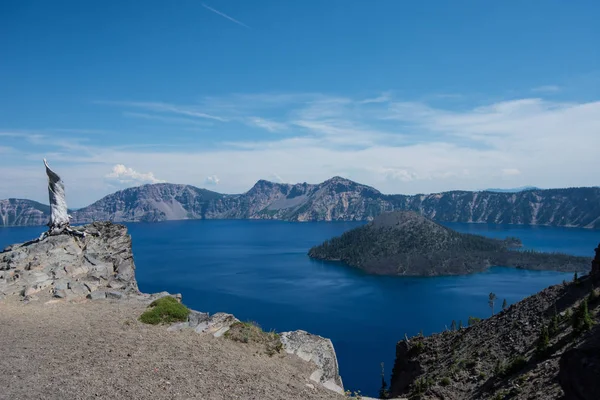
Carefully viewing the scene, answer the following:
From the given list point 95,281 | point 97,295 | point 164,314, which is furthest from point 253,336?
point 95,281

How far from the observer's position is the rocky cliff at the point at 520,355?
14530 mm

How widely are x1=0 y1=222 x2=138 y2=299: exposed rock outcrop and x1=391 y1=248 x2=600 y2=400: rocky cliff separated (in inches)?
992

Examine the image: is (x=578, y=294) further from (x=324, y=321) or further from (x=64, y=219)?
(x=324, y=321)

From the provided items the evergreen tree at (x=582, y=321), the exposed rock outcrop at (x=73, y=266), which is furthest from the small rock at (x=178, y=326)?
the evergreen tree at (x=582, y=321)

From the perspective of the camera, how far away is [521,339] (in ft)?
116

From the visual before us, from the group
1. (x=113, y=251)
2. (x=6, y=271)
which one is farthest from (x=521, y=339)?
(x=6, y=271)

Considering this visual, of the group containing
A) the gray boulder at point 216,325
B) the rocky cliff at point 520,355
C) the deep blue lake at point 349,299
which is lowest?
the deep blue lake at point 349,299

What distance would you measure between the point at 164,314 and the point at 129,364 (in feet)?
20.5

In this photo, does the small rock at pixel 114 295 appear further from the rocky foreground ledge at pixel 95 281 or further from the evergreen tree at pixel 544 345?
the evergreen tree at pixel 544 345

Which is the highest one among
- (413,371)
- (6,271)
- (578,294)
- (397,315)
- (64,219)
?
(64,219)

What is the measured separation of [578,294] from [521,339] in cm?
813

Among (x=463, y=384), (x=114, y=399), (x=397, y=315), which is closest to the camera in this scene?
(x=114, y=399)

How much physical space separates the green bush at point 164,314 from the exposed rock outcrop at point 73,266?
596 centimetres

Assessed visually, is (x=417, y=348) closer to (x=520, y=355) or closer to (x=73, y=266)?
(x=520, y=355)
